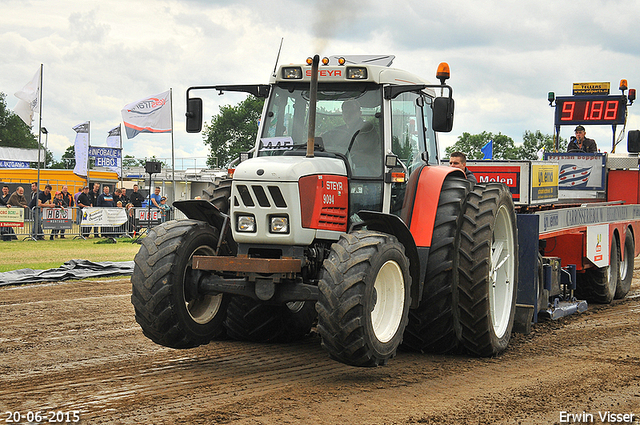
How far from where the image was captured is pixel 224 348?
7.23 m

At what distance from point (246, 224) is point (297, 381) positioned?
139 centimetres

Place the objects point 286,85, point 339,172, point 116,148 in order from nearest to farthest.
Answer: point 339,172, point 286,85, point 116,148

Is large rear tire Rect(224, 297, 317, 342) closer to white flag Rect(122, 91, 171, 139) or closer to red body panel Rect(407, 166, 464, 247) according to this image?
red body panel Rect(407, 166, 464, 247)

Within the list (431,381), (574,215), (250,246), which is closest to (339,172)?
(250,246)

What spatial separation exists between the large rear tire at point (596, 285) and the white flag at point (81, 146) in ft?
80.3

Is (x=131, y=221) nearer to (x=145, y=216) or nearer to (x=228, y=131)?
(x=145, y=216)

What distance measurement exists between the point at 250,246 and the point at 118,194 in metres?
19.4

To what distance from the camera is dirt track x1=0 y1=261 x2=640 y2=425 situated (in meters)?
4.93

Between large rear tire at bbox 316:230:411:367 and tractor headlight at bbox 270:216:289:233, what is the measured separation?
1.76 ft

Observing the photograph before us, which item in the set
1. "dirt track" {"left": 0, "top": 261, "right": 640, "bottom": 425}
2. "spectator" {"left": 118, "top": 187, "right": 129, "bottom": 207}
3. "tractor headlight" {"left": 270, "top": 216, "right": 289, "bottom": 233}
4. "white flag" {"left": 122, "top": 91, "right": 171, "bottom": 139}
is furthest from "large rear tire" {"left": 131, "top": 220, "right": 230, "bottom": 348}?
"white flag" {"left": 122, "top": 91, "right": 171, "bottom": 139}

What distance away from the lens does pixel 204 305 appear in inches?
Answer: 260

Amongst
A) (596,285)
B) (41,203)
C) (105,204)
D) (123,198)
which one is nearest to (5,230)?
(41,203)

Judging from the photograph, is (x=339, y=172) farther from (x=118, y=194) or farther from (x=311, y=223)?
(x=118, y=194)

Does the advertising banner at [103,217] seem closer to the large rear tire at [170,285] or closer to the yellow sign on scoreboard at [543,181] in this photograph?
the yellow sign on scoreboard at [543,181]
